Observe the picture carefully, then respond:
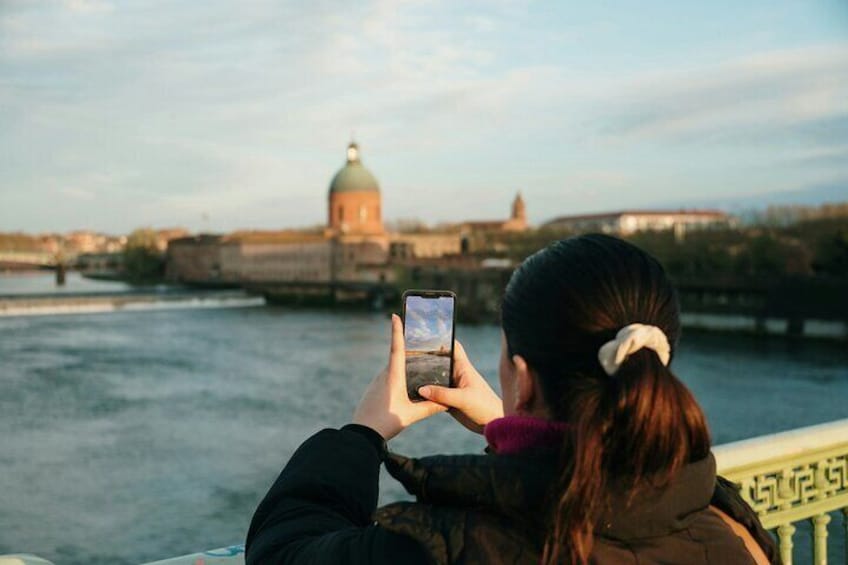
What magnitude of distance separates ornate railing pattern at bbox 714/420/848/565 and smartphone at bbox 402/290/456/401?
87 cm

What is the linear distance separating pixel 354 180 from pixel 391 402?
2187 inches

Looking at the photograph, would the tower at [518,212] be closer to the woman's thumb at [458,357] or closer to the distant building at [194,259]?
the distant building at [194,259]

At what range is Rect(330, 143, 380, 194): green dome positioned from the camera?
56.0 metres

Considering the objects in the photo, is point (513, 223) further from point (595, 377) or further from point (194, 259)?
point (595, 377)

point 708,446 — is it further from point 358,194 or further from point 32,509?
point 358,194

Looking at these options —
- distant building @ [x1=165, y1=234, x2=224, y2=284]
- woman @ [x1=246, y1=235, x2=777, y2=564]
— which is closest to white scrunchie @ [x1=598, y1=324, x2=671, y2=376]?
woman @ [x1=246, y1=235, x2=777, y2=564]

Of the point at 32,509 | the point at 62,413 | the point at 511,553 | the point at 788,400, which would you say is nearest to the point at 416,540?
the point at 511,553

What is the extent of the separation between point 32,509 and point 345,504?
8682 mm

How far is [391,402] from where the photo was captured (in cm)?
94

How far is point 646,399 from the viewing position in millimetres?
767

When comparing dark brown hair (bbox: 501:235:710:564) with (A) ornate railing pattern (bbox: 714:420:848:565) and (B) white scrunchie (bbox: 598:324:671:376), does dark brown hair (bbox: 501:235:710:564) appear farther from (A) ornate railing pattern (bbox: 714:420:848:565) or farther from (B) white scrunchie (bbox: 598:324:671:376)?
(A) ornate railing pattern (bbox: 714:420:848:565)

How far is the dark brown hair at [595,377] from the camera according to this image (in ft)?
2.49

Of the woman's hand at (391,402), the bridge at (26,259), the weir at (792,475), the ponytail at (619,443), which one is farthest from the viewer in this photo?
the bridge at (26,259)

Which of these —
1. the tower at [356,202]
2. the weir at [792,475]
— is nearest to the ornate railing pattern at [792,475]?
the weir at [792,475]
